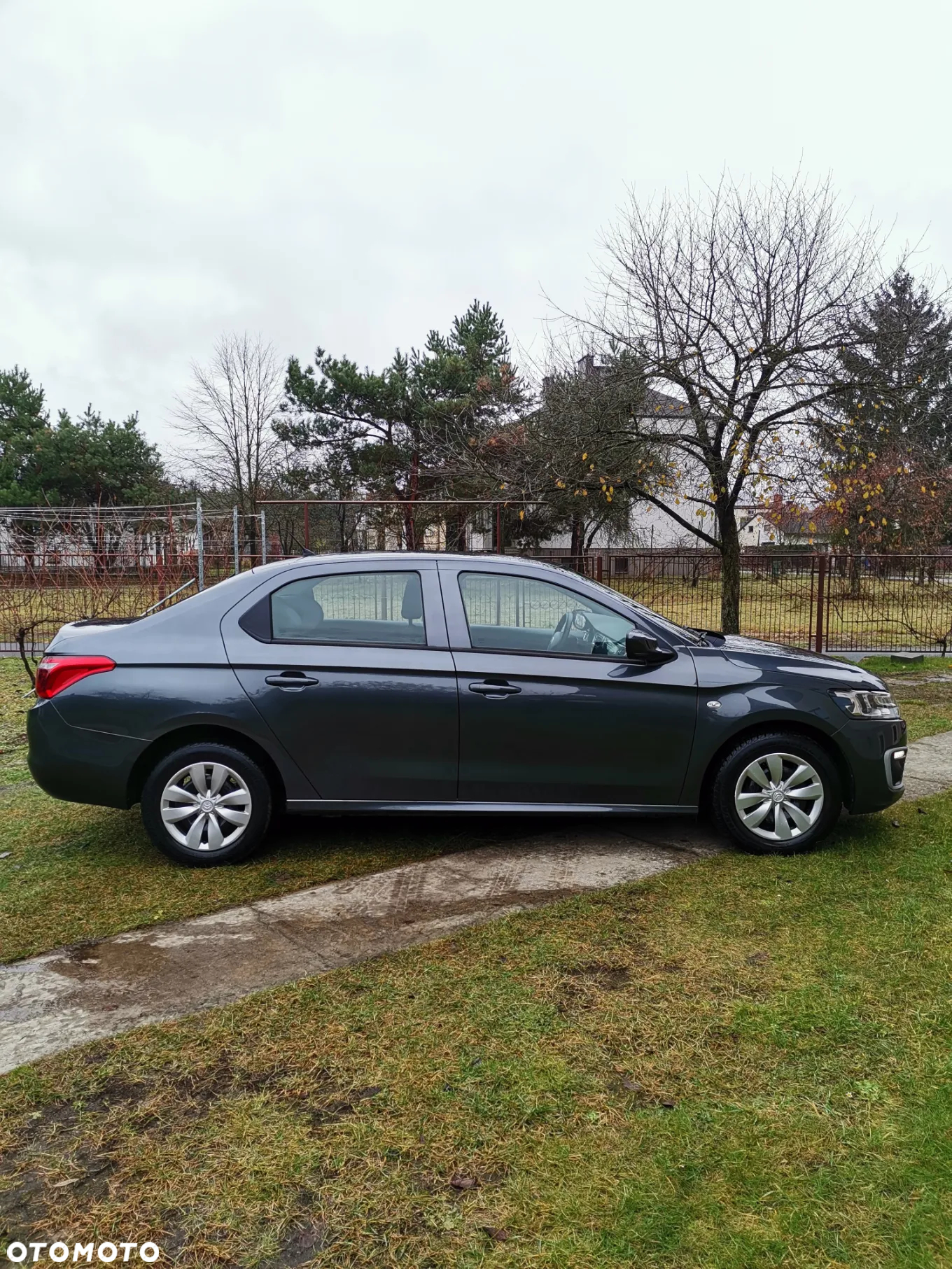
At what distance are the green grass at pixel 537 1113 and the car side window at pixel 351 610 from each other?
1.64 metres

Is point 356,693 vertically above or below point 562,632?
below

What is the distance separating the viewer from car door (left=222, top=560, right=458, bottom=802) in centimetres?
425

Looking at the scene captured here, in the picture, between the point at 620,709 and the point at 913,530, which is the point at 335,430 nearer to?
the point at 913,530

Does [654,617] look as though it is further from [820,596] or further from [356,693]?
[820,596]

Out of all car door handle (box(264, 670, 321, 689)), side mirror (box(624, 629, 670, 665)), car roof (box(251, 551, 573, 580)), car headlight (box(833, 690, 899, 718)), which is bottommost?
car headlight (box(833, 690, 899, 718))

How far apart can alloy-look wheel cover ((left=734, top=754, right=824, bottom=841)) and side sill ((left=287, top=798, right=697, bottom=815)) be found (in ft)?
1.98

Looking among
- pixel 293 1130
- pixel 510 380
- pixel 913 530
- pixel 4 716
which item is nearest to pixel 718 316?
pixel 4 716

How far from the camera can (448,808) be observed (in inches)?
171

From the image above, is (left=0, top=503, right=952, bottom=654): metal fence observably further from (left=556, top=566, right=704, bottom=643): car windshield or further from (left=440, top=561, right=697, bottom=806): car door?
(left=440, top=561, right=697, bottom=806): car door

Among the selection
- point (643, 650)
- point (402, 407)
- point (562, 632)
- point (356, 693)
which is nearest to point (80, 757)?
point (356, 693)

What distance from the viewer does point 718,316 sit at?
34.9ft

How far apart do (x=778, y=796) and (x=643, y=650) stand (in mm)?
1063

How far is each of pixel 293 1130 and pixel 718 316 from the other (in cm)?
1057

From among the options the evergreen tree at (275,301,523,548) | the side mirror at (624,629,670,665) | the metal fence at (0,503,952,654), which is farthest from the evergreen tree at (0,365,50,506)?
the side mirror at (624,629,670,665)
